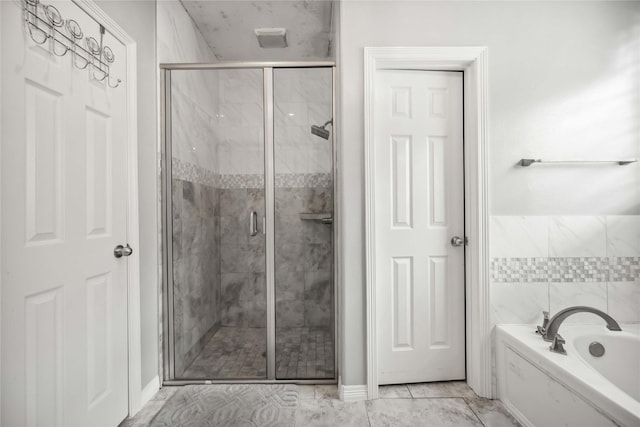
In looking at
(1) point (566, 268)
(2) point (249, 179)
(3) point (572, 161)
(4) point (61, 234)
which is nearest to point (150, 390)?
(4) point (61, 234)

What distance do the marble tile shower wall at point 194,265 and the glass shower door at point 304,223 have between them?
42cm

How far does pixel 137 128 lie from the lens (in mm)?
1850

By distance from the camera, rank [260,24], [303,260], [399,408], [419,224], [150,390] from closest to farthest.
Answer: [399,408] → [150,390] → [419,224] → [303,260] → [260,24]

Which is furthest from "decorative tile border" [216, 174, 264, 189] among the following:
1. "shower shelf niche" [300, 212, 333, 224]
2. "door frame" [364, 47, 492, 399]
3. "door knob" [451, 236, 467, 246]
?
"door knob" [451, 236, 467, 246]

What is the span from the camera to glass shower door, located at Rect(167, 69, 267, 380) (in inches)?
84.4

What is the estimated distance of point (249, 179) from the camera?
2152 millimetres

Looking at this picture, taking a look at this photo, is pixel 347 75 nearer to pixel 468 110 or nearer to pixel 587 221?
pixel 468 110

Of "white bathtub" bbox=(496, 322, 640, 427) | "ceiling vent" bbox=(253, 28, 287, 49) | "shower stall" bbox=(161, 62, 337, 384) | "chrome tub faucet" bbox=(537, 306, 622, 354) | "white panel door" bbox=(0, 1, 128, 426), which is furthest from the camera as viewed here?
"ceiling vent" bbox=(253, 28, 287, 49)

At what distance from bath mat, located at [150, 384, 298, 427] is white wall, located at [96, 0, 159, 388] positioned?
0.26m

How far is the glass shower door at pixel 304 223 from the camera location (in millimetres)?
2146

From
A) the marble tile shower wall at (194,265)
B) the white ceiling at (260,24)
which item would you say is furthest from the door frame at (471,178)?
the marble tile shower wall at (194,265)

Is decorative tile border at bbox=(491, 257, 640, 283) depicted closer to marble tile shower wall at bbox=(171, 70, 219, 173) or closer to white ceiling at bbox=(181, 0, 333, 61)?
marble tile shower wall at bbox=(171, 70, 219, 173)

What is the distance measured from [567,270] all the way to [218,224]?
2.19 m

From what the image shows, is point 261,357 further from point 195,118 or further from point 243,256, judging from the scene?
point 195,118
